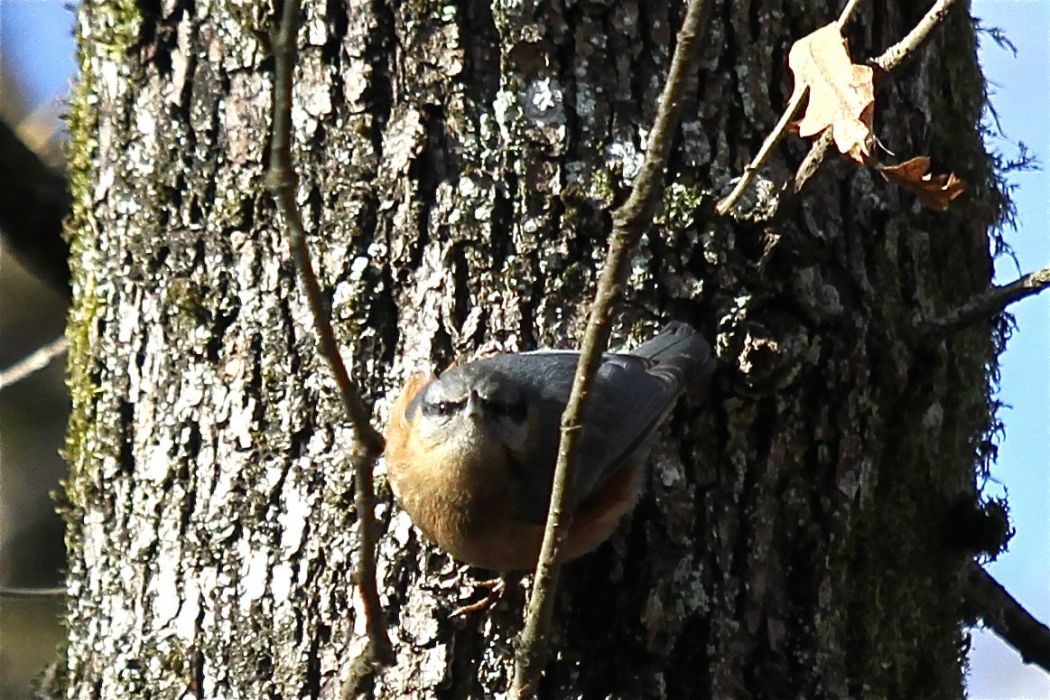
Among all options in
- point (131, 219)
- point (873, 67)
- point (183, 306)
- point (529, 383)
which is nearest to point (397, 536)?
point (529, 383)

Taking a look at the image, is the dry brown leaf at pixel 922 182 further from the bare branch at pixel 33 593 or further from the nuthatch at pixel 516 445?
the bare branch at pixel 33 593

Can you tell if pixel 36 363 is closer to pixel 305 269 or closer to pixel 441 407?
pixel 441 407

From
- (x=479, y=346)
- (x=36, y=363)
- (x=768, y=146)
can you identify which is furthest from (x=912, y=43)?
(x=36, y=363)

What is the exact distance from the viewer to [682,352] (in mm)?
2455

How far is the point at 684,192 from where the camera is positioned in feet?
8.36

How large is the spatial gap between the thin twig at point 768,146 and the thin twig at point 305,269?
2.73 feet

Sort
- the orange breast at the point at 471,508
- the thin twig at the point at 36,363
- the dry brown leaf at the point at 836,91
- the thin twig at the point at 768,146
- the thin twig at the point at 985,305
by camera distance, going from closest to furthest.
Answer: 1. the dry brown leaf at the point at 836,91
2. the thin twig at the point at 768,146
3. the thin twig at the point at 985,305
4. the orange breast at the point at 471,508
5. the thin twig at the point at 36,363

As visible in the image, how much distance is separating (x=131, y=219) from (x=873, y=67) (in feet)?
4.84

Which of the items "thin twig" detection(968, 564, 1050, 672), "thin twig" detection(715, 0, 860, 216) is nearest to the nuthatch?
"thin twig" detection(715, 0, 860, 216)

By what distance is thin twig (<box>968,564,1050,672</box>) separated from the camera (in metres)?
2.94

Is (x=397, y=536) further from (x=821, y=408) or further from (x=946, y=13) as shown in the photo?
(x=946, y=13)

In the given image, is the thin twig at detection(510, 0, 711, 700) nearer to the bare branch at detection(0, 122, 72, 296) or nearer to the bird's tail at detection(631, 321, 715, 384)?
the bird's tail at detection(631, 321, 715, 384)

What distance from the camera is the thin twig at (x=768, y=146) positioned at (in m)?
2.19

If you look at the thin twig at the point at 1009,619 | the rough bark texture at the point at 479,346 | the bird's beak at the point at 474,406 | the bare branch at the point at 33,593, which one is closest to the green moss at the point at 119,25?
the rough bark texture at the point at 479,346
